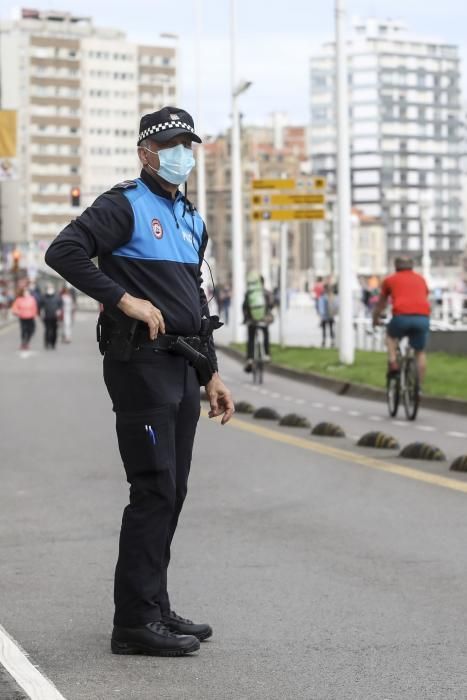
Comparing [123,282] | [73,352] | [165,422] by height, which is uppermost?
[123,282]

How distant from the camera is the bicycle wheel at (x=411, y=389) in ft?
61.6

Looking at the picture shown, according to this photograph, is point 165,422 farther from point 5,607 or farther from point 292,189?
point 292,189

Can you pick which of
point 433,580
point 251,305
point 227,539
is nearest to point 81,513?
point 227,539

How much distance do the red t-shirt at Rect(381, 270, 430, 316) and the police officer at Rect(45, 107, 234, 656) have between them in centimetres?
1271

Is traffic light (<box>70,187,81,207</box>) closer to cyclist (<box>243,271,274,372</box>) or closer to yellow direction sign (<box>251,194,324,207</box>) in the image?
yellow direction sign (<box>251,194,324,207</box>)

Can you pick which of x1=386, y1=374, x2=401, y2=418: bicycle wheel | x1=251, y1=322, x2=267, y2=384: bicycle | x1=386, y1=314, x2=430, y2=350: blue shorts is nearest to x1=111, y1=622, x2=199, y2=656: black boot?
x1=386, y1=314, x2=430, y2=350: blue shorts

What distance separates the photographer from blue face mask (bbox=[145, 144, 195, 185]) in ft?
19.7

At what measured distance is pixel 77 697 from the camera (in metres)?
5.27

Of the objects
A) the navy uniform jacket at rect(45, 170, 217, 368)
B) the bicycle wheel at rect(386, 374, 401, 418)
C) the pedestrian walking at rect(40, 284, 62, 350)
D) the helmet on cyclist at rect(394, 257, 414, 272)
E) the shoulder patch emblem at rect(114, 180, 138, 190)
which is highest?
the shoulder patch emblem at rect(114, 180, 138, 190)

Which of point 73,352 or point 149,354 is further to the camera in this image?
point 73,352

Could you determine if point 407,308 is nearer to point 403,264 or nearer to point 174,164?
point 403,264

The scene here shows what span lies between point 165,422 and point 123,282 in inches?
20.5

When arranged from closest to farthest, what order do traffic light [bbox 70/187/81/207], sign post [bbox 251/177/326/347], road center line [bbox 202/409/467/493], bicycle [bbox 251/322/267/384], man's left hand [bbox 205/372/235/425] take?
man's left hand [bbox 205/372/235/425], road center line [bbox 202/409/467/493], bicycle [bbox 251/322/267/384], sign post [bbox 251/177/326/347], traffic light [bbox 70/187/81/207]

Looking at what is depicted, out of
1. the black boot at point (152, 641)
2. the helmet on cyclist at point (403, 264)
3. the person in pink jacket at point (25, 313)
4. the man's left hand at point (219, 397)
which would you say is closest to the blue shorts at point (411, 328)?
the helmet on cyclist at point (403, 264)
